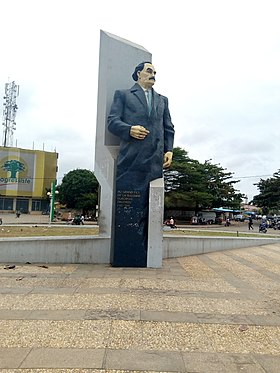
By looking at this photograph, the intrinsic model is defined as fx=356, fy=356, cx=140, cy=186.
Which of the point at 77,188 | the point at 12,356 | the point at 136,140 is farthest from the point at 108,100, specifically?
the point at 77,188

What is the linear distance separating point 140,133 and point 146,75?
1.75 meters

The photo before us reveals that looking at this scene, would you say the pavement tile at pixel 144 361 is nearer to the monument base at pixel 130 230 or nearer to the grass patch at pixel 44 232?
the monument base at pixel 130 230

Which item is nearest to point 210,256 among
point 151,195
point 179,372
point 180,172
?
point 151,195

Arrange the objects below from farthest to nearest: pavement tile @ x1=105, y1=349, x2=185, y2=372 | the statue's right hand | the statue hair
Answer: the statue hair < the statue's right hand < pavement tile @ x1=105, y1=349, x2=185, y2=372

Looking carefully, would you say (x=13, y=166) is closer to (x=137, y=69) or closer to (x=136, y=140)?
(x=137, y=69)

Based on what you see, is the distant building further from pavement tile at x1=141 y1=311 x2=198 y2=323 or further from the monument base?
pavement tile at x1=141 y1=311 x2=198 y2=323

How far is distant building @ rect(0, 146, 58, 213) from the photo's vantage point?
160ft

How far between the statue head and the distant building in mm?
40672

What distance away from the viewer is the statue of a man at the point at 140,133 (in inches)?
370

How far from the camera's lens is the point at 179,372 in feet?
10.8

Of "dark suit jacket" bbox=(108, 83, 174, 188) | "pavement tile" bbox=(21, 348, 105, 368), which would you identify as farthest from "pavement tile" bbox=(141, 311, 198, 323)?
"dark suit jacket" bbox=(108, 83, 174, 188)

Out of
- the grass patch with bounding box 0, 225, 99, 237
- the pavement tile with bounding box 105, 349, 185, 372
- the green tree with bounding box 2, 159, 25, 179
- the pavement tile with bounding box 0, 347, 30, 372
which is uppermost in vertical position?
the green tree with bounding box 2, 159, 25, 179

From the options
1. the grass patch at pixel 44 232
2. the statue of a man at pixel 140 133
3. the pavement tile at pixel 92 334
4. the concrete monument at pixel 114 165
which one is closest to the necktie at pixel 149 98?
the statue of a man at pixel 140 133

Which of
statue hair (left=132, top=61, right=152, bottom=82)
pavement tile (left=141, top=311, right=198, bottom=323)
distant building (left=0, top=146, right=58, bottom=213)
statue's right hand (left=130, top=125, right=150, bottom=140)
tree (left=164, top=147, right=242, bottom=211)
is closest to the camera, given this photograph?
pavement tile (left=141, top=311, right=198, bottom=323)
